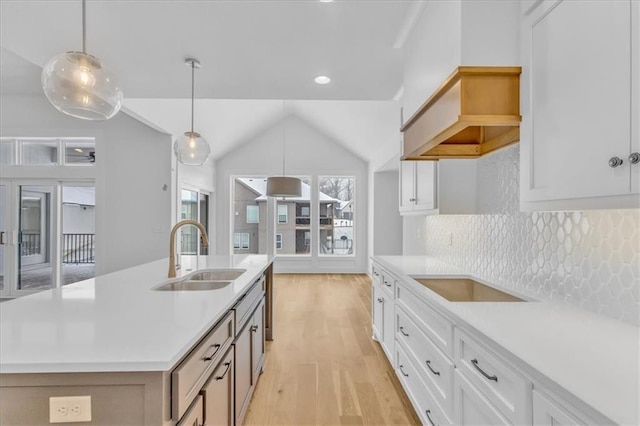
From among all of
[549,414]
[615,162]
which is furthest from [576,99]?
[549,414]

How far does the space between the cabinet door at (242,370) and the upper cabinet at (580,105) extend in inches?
65.9

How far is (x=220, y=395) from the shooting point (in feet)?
4.84

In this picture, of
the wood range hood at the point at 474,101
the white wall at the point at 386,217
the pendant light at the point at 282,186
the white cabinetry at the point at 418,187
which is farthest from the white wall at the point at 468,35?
the white wall at the point at 386,217

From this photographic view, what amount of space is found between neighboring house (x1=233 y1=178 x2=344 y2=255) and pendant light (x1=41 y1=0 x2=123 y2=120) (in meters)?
5.83

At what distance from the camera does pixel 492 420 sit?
46.9 inches

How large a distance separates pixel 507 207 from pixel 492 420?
4.58ft

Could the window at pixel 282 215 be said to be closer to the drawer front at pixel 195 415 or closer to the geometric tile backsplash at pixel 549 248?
the geometric tile backsplash at pixel 549 248

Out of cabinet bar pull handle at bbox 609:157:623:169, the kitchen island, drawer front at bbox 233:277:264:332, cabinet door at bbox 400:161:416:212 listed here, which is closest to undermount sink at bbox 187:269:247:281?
drawer front at bbox 233:277:264:332

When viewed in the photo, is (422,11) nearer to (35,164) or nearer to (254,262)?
(254,262)

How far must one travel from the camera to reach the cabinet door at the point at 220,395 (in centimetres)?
130

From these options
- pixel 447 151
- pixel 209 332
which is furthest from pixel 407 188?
pixel 209 332

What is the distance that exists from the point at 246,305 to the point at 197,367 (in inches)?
33.8

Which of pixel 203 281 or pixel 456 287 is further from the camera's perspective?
pixel 456 287

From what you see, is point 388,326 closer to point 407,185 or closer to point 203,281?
point 407,185
